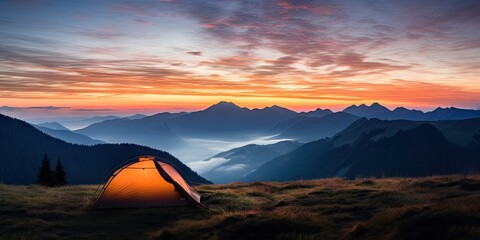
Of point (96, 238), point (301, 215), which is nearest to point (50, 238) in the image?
point (96, 238)

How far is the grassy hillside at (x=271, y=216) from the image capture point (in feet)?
42.9

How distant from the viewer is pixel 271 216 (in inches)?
623

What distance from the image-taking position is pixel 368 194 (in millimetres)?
22938

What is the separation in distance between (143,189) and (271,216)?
10.4m

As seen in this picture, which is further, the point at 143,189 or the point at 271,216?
the point at 143,189

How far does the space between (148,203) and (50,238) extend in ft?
25.3

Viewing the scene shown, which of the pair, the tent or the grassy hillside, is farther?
the tent

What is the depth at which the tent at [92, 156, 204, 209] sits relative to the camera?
22703 mm

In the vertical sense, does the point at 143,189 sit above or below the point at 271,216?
above

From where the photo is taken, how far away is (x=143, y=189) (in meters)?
23.2

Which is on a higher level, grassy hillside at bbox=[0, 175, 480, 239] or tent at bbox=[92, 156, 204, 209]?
tent at bbox=[92, 156, 204, 209]

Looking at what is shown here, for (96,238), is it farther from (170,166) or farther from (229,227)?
(170,166)

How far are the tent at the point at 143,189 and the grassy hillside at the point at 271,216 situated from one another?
0.83 metres

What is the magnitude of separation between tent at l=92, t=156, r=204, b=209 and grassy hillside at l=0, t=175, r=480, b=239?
2.71 feet
